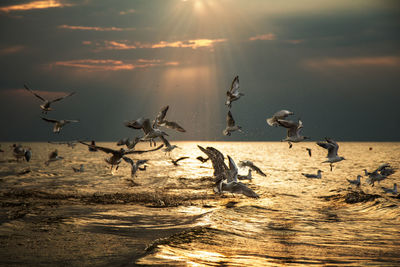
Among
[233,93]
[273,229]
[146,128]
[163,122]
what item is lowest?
[273,229]

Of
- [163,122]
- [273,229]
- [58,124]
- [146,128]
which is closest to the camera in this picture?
[273,229]

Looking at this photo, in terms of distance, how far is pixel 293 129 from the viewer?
59.5ft

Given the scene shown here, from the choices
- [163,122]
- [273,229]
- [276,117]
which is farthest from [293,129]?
[163,122]

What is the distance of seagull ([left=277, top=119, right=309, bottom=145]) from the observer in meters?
17.7

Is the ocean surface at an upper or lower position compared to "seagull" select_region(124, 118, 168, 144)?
lower

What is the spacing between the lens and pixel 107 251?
11.2 metres

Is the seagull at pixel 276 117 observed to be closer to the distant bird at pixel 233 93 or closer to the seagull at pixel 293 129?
the seagull at pixel 293 129

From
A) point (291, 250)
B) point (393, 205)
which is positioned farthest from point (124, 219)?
point (393, 205)

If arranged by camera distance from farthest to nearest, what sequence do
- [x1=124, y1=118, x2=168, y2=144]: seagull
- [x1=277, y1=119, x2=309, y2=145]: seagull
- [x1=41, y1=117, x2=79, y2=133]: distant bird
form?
[x1=41, y1=117, x2=79, y2=133]: distant bird
[x1=277, y1=119, x2=309, y2=145]: seagull
[x1=124, y1=118, x2=168, y2=144]: seagull

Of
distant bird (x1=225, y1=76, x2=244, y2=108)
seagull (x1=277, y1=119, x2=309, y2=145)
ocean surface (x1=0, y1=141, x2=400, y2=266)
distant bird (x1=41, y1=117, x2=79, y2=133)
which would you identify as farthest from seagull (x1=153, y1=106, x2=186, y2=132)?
distant bird (x1=41, y1=117, x2=79, y2=133)

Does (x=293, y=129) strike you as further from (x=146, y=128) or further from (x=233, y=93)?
(x=146, y=128)

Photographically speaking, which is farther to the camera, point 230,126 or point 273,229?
point 230,126

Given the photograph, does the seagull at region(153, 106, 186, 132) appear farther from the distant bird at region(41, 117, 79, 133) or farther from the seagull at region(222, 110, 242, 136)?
the distant bird at region(41, 117, 79, 133)

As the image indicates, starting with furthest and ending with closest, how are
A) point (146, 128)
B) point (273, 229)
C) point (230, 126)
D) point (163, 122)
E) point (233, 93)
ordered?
point (230, 126) → point (233, 93) → point (163, 122) → point (146, 128) → point (273, 229)
